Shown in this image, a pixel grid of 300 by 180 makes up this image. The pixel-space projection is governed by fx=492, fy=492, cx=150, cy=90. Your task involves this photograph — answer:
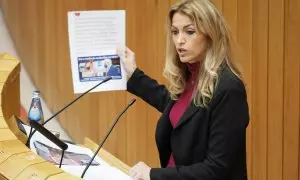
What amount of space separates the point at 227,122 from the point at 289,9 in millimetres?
1244

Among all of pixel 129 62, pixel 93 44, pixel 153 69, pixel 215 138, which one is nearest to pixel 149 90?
pixel 129 62

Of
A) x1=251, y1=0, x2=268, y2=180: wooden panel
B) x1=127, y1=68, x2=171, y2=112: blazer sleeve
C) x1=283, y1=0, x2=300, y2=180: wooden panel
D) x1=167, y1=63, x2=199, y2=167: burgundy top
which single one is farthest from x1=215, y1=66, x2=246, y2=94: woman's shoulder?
x1=251, y1=0, x2=268, y2=180: wooden panel

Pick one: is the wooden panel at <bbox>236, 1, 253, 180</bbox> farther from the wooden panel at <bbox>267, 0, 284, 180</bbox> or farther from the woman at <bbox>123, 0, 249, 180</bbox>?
the woman at <bbox>123, 0, 249, 180</bbox>

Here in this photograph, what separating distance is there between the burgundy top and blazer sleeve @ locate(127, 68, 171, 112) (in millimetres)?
261

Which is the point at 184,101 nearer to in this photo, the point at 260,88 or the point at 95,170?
the point at 95,170

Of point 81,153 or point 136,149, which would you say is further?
point 136,149

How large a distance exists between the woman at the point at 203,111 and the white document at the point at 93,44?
0.74 ft

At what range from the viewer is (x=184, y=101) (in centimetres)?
161

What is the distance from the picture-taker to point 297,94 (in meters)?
2.43

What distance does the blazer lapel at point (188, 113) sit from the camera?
1.45 metres

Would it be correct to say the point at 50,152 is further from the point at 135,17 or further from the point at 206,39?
the point at 135,17

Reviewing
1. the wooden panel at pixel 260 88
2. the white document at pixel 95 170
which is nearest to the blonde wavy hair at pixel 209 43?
the white document at pixel 95 170

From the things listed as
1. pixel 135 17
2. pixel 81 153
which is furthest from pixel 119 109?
pixel 81 153

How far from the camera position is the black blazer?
137 centimetres
